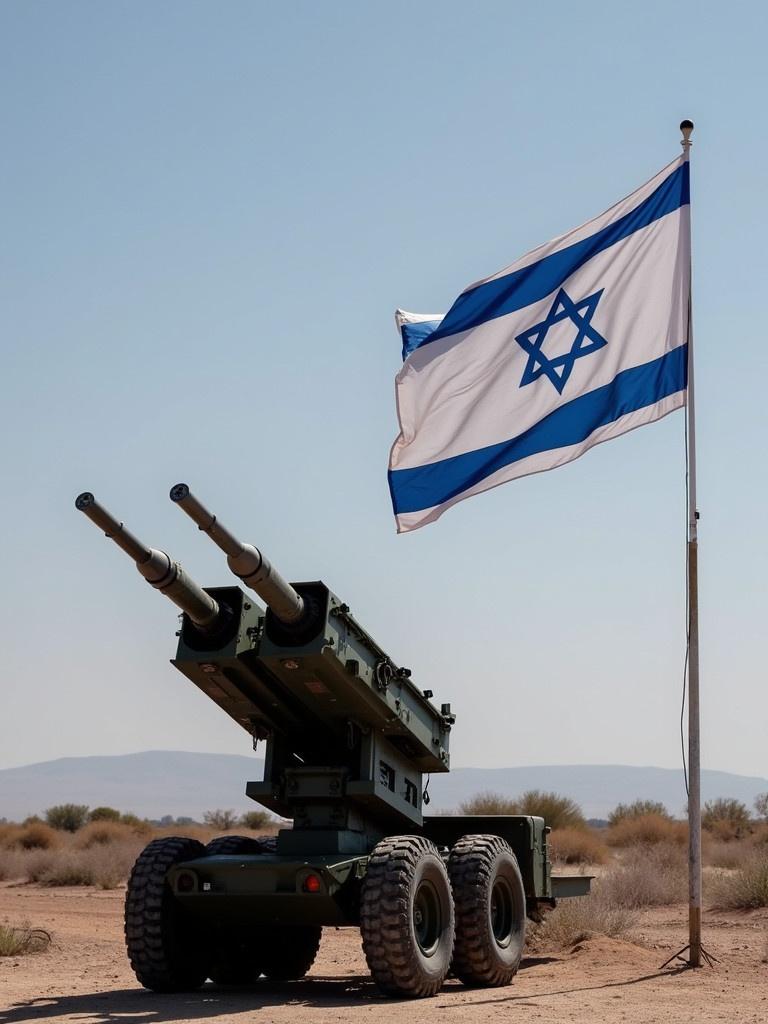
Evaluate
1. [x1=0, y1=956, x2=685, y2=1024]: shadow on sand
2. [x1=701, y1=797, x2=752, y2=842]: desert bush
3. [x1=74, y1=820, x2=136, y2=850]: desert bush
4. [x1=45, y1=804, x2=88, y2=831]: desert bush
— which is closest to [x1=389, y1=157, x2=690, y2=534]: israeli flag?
[x1=0, y1=956, x2=685, y2=1024]: shadow on sand

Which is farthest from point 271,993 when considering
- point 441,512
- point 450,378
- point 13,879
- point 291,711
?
point 13,879

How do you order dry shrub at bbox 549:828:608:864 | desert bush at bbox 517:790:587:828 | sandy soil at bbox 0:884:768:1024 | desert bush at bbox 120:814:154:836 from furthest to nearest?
desert bush at bbox 120:814:154:836
desert bush at bbox 517:790:587:828
dry shrub at bbox 549:828:608:864
sandy soil at bbox 0:884:768:1024

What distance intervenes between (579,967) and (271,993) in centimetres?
286

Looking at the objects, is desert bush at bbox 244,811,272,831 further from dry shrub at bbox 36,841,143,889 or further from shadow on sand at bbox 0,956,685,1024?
shadow on sand at bbox 0,956,685,1024

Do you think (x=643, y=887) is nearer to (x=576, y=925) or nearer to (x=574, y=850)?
(x=576, y=925)

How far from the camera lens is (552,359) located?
12.5m

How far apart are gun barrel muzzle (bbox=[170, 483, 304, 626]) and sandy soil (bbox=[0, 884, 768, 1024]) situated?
2.97 meters

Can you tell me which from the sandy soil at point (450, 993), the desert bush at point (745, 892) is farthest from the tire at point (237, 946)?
the desert bush at point (745, 892)

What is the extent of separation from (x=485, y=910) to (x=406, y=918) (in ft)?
4.57

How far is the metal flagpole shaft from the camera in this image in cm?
1131

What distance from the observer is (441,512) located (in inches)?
499

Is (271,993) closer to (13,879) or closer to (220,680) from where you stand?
(220,680)

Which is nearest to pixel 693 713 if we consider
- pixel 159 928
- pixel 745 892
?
pixel 159 928

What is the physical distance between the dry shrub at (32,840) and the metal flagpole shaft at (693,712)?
2725 cm
